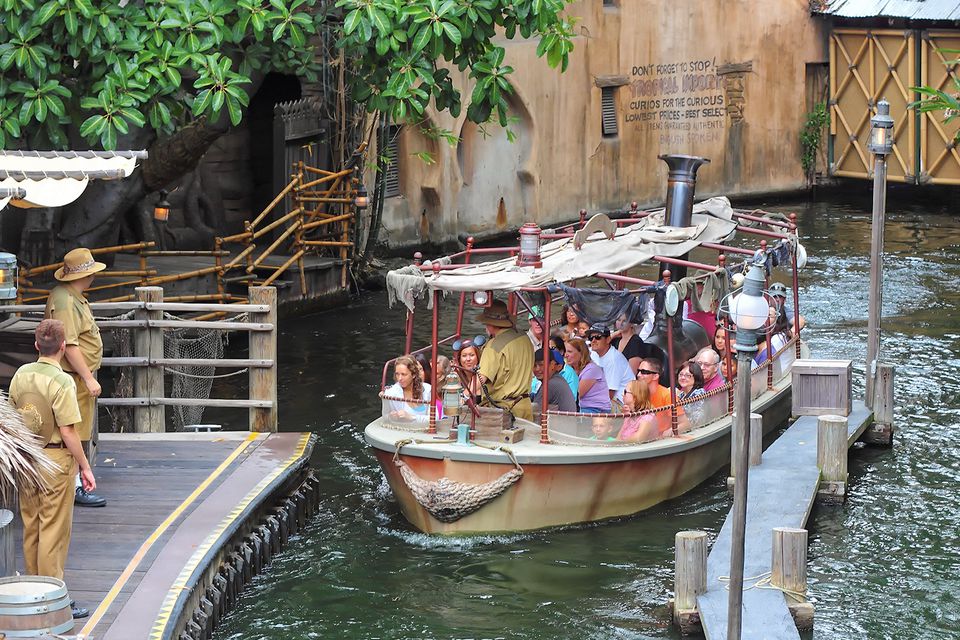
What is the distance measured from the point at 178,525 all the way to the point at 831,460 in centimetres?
596

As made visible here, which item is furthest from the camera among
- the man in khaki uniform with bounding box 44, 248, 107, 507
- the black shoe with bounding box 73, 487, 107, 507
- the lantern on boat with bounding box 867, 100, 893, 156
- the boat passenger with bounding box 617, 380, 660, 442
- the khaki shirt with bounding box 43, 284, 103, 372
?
the lantern on boat with bounding box 867, 100, 893, 156

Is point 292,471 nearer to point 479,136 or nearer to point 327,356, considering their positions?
point 327,356

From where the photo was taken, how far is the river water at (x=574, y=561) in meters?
11.5

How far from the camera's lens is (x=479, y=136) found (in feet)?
94.5

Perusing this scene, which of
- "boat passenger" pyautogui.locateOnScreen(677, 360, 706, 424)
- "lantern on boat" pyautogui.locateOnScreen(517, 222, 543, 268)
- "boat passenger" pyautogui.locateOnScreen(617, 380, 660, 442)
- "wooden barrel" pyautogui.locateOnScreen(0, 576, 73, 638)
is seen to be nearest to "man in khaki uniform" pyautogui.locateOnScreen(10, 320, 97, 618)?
"wooden barrel" pyautogui.locateOnScreen(0, 576, 73, 638)

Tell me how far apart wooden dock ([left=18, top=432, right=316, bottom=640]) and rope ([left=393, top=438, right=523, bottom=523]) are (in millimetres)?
977

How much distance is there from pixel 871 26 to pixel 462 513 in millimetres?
22897

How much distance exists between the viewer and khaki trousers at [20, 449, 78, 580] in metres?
9.59

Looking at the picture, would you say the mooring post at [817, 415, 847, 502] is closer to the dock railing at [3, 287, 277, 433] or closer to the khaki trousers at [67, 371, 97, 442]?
the dock railing at [3, 287, 277, 433]

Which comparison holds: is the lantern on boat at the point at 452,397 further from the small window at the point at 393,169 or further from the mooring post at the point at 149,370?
the small window at the point at 393,169

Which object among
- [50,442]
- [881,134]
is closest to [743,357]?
[50,442]

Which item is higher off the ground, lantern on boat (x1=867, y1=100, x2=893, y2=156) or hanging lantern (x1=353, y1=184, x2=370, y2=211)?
lantern on boat (x1=867, y1=100, x2=893, y2=156)

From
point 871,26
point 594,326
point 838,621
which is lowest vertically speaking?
point 838,621

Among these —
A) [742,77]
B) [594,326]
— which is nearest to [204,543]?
[594,326]
